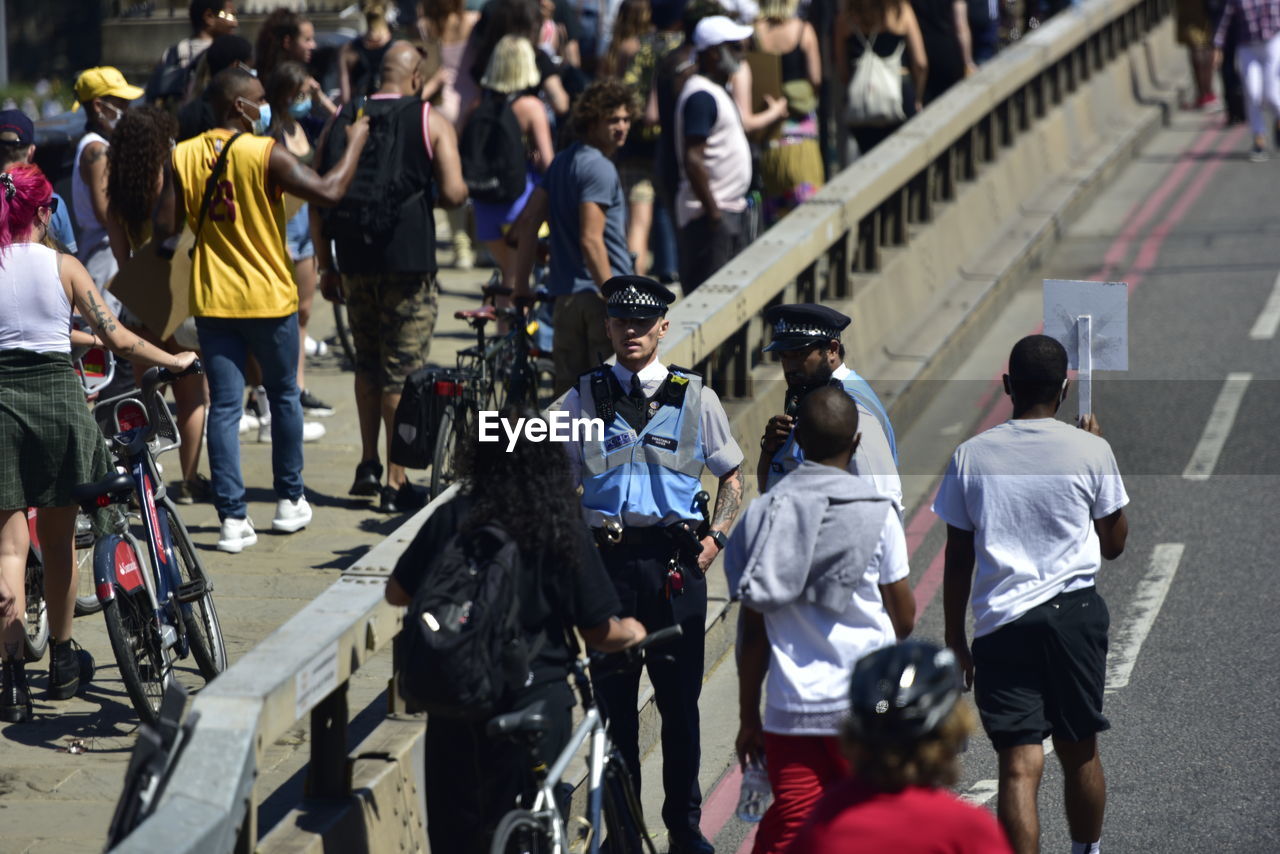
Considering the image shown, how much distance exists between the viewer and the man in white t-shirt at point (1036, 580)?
5.73 m

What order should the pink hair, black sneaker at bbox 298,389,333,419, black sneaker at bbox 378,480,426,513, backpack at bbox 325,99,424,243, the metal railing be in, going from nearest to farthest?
the metal railing
the pink hair
backpack at bbox 325,99,424,243
black sneaker at bbox 378,480,426,513
black sneaker at bbox 298,389,333,419

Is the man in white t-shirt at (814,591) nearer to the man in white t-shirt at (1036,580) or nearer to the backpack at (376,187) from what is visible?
the man in white t-shirt at (1036,580)

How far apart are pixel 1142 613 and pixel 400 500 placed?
3.68 meters

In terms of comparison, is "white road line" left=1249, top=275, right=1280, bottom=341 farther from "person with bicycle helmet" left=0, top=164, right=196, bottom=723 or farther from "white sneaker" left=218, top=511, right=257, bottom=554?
"person with bicycle helmet" left=0, top=164, right=196, bottom=723

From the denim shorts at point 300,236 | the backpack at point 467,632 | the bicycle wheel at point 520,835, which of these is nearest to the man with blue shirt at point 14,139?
the denim shorts at point 300,236

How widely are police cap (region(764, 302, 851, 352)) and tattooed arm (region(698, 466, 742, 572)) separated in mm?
504

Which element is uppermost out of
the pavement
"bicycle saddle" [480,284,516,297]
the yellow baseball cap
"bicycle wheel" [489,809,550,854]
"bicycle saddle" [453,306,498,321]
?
the yellow baseball cap

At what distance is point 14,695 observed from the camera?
674 cm

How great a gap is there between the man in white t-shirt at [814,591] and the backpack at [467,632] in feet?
2.40

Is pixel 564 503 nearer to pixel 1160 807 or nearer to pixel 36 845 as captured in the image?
pixel 36 845

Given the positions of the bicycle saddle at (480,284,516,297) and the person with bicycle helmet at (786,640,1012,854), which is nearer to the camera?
the person with bicycle helmet at (786,640,1012,854)

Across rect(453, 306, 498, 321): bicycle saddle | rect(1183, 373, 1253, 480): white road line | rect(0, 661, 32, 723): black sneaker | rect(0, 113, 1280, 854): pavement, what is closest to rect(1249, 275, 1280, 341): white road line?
rect(0, 113, 1280, 854): pavement

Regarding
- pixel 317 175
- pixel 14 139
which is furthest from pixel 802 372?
pixel 14 139

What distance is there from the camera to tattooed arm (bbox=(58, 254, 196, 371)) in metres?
6.77
